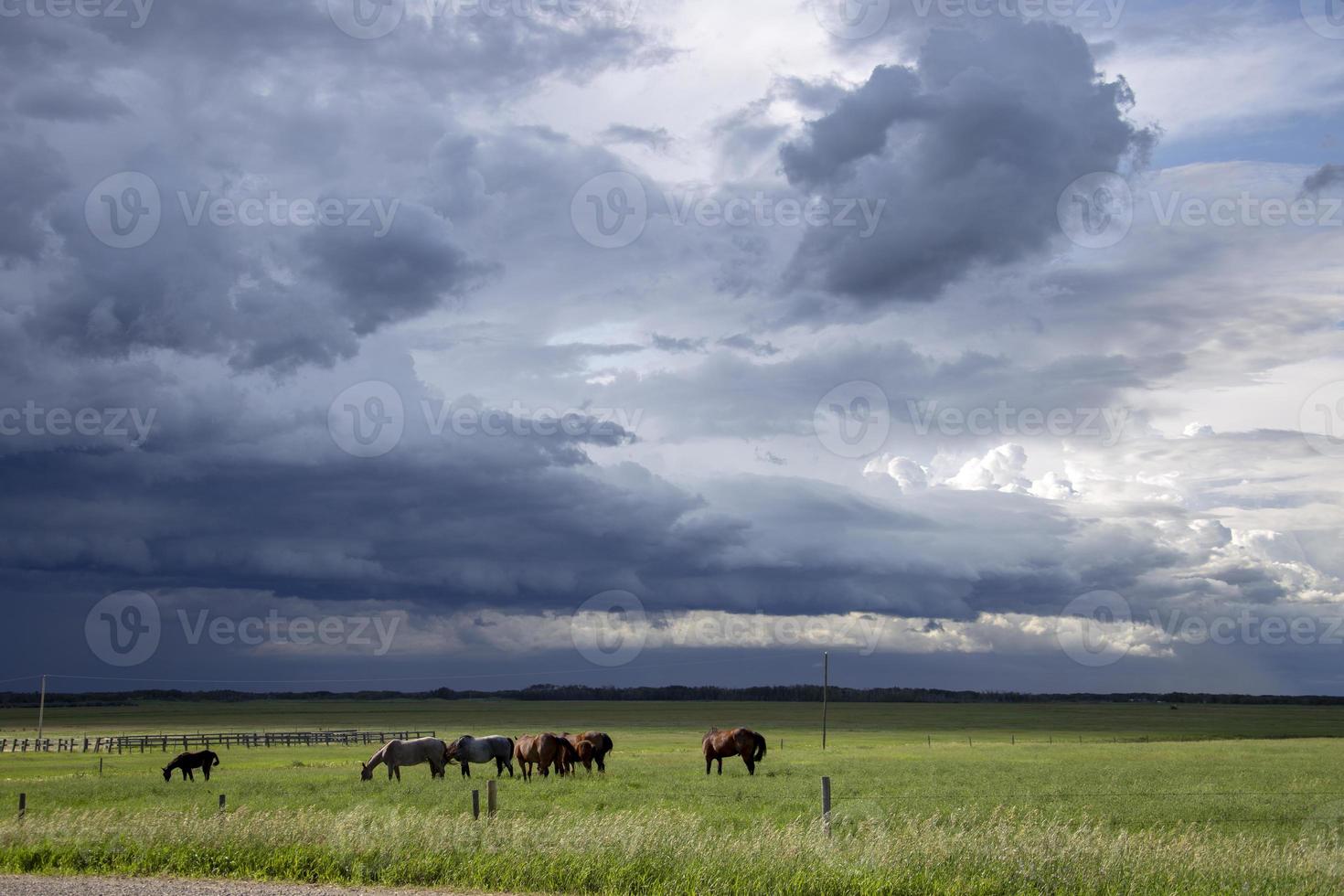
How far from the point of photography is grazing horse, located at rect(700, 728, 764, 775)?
1647 inches

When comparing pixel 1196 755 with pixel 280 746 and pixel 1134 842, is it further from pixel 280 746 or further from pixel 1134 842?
pixel 280 746

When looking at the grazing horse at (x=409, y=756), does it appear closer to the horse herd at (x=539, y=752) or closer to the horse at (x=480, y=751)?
the horse herd at (x=539, y=752)

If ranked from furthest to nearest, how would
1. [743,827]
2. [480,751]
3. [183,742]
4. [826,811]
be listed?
[183,742] → [480,751] → [743,827] → [826,811]

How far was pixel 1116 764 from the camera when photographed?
47.3m

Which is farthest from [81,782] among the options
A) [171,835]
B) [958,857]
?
[958,857]

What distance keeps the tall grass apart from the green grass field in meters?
0.04

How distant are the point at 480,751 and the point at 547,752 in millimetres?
3588

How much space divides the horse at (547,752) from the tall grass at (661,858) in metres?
23.5

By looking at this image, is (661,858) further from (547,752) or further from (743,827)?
(547,752)

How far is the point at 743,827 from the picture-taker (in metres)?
22.7

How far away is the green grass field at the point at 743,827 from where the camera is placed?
1438cm

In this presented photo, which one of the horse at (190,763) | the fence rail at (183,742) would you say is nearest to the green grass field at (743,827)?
the horse at (190,763)

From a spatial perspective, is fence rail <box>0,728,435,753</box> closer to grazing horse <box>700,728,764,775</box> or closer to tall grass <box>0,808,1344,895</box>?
grazing horse <box>700,728,764,775</box>

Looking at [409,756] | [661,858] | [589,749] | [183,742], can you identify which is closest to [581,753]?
[589,749]
